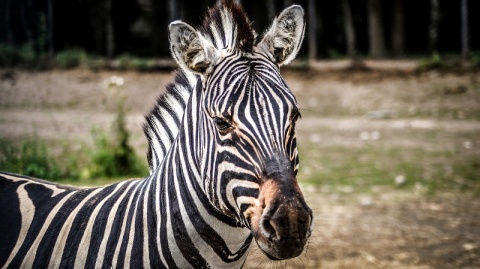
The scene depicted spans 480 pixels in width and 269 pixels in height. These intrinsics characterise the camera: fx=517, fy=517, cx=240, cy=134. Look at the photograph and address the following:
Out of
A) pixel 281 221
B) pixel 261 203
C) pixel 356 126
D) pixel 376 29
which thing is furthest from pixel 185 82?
pixel 376 29

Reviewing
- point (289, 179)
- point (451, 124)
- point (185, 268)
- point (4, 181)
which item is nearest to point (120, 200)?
point (185, 268)

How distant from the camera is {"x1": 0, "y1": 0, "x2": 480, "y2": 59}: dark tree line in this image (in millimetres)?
21375

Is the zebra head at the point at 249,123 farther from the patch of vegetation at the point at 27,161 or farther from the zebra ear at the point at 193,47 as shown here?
the patch of vegetation at the point at 27,161

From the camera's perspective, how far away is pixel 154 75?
16391mm

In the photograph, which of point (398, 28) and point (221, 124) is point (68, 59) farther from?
point (221, 124)

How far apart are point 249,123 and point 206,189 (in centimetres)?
36

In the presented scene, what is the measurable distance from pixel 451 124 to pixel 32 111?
357 inches

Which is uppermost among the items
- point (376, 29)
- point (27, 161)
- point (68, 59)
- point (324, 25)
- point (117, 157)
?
point (324, 25)

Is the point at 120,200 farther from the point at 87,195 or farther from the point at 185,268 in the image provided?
the point at 185,268

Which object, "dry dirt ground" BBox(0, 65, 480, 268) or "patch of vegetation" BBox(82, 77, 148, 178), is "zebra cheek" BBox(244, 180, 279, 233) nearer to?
"dry dirt ground" BBox(0, 65, 480, 268)

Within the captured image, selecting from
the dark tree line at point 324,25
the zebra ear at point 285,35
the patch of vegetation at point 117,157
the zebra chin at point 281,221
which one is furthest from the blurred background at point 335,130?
the zebra chin at point 281,221

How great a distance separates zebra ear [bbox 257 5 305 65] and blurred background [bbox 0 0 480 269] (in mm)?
423

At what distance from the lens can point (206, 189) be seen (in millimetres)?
2236

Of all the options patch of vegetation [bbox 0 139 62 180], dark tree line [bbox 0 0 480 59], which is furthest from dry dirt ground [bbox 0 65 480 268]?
dark tree line [bbox 0 0 480 59]
